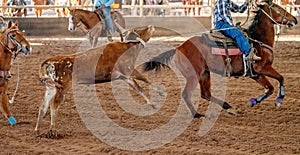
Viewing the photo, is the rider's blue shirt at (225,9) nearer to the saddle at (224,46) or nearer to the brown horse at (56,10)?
the saddle at (224,46)

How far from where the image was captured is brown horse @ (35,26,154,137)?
7.69m

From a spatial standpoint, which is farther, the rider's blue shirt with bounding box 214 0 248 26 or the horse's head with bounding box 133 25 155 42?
the horse's head with bounding box 133 25 155 42

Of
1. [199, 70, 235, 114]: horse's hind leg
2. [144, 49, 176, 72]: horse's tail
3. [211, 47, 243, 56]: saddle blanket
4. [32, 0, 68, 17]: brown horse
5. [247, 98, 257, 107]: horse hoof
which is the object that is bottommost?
[32, 0, 68, 17]: brown horse

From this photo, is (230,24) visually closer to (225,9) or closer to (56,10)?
(225,9)

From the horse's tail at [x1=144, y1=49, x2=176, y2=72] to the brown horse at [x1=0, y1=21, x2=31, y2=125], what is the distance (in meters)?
1.80

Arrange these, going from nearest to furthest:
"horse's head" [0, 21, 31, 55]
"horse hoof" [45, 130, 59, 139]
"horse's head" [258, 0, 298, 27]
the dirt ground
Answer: the dirt ground → "horse hoof" [45, 130, 59, 139] → "horse's head" [0, 21, 31, 55] → "horse's head" [258, 0, 298, 27]

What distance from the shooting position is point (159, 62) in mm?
8805

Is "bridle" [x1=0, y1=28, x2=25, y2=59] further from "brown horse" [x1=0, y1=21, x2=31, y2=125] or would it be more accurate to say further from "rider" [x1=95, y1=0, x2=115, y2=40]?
"rider" [x1=95, y1=0, x2=115, y2=40]

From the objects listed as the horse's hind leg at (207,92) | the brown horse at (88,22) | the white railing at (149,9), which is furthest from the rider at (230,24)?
the white railing at (149,9)

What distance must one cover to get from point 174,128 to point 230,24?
2067 mm

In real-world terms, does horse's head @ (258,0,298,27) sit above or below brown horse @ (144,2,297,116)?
above

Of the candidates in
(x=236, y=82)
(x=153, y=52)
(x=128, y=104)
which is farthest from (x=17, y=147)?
(x=153, y=52)

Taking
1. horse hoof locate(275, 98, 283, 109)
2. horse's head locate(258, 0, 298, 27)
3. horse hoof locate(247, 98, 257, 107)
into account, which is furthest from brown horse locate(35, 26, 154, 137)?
horse hoof locate(275, 98, 283, 109)

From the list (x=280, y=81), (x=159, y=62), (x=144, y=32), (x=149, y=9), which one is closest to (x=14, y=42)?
(x=144, y=32)
